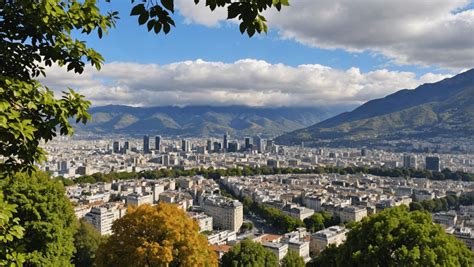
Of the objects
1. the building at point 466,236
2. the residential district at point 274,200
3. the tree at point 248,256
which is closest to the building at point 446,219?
the residential district at point 274,200

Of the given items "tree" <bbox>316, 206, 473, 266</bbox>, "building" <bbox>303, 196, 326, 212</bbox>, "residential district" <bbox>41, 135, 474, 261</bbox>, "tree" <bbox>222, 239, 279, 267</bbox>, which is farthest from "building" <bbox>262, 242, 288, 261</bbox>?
"building" <bbox>303, 196, 326, 212</bbox>

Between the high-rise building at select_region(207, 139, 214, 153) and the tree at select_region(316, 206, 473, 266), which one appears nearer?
the tree at select_region(316, 206, 473, 266)

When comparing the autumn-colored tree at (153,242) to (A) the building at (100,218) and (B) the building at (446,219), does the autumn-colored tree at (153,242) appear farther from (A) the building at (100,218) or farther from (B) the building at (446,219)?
(B) the building at (446,219)

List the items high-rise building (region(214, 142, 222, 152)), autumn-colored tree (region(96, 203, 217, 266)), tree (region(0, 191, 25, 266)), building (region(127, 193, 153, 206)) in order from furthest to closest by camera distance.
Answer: high-rise building (region(214, 142, 222, 152)) → building (region(127, 193, 153, 206)) → autumn-colored tree (region(96, 203, 217, 266)) → tree (region(0, 191, 25, 266))

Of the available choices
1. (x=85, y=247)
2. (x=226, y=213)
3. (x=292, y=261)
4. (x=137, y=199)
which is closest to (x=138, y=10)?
(x=292, y=261)

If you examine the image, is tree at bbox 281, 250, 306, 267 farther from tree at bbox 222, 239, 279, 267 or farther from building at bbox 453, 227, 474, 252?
building at bbox 453, 227, 474, 252

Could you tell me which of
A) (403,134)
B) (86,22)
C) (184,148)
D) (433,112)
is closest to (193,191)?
(86,22)
